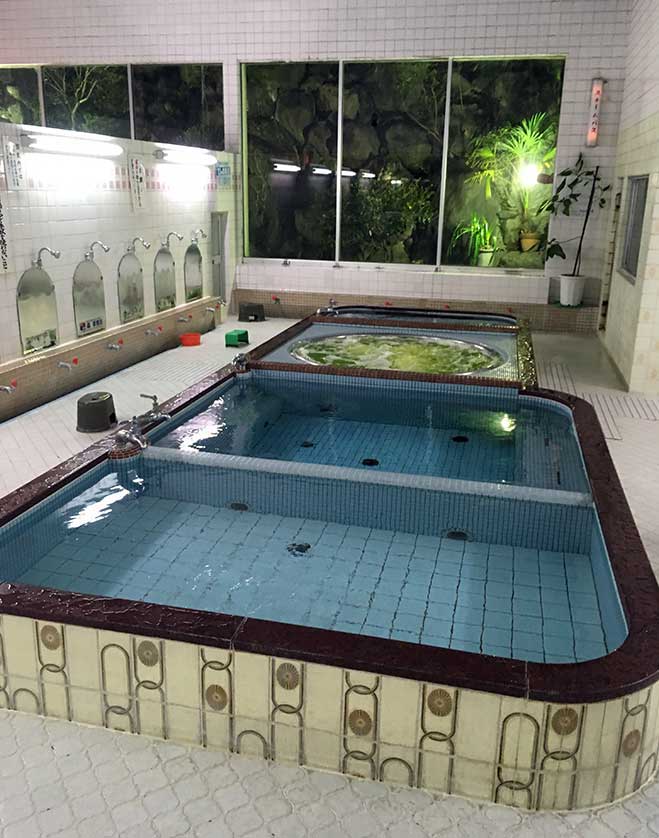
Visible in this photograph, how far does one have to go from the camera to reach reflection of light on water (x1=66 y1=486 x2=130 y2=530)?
375cm

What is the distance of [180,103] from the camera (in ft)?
32.7

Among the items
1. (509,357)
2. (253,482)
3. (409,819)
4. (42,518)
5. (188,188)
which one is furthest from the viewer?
(188,188)

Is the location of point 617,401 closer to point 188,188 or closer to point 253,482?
point 253,482

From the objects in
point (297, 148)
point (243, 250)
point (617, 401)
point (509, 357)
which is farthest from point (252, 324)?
point (617, 401)

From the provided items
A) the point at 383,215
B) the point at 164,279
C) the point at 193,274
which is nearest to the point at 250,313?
the point at 193,274

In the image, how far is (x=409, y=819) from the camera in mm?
2096

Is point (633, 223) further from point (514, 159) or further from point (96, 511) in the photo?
point (96, 511)

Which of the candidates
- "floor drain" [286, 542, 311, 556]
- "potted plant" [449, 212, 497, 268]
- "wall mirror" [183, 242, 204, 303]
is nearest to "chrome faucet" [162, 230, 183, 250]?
"wall mirror" [183, 242, 204, 303]

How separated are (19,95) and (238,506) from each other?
9.12m

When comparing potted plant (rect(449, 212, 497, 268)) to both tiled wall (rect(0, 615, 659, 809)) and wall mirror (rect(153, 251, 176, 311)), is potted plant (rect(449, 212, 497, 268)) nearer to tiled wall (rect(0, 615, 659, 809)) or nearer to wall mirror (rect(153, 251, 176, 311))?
wall mirror (rect(153, 251, 176, 311))

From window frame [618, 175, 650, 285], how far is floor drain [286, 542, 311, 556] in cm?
454

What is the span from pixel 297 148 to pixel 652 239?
18.4ft

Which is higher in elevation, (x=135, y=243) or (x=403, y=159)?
(x=403, y=159)

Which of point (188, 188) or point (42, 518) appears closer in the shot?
point (42, 518)
